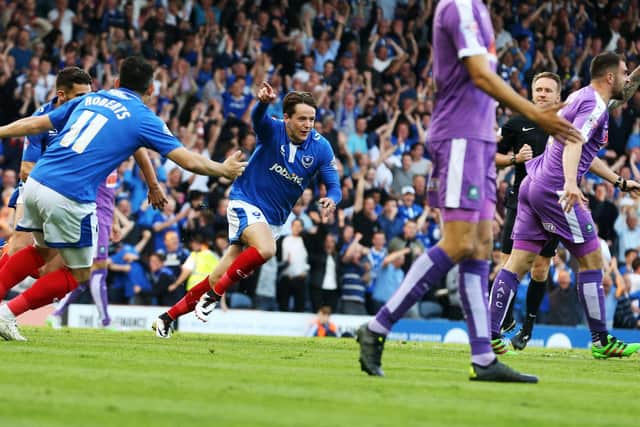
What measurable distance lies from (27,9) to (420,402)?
59.1ft

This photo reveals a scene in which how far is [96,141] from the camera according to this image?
9648 mm

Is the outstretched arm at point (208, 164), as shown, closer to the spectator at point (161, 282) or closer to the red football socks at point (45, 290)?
the red football socks at point (45, 290)

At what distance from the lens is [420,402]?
20.7 feet

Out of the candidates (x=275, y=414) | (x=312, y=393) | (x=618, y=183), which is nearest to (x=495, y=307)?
(x=618, y=183)

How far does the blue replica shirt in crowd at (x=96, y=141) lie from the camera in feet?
31.7

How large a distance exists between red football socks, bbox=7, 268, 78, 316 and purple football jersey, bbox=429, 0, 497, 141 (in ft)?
13.2

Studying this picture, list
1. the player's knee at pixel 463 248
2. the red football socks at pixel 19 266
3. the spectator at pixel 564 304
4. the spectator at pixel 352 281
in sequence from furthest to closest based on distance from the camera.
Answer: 1. the spectator at pixel 564 304
2. the spectator at pixel 352 281
3. the red football socks at pixel 19 266
4. the player's knee at pixel 463 248

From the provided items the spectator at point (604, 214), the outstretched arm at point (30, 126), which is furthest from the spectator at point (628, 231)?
the outstretched arm at point (30, 126)

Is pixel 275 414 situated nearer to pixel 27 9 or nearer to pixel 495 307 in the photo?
pixel 495 307

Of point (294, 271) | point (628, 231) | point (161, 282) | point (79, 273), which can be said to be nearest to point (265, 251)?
point (79, 273)

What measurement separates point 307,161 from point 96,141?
3577mm

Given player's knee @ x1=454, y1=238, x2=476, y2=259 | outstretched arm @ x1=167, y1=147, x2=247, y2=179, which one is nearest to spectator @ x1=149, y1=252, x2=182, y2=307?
outstretched arm @ x1=167, y1=147, x2=247, y2=179

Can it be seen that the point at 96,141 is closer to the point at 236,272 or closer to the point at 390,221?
the point at 236,272

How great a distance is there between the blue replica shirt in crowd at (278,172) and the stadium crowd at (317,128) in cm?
585
